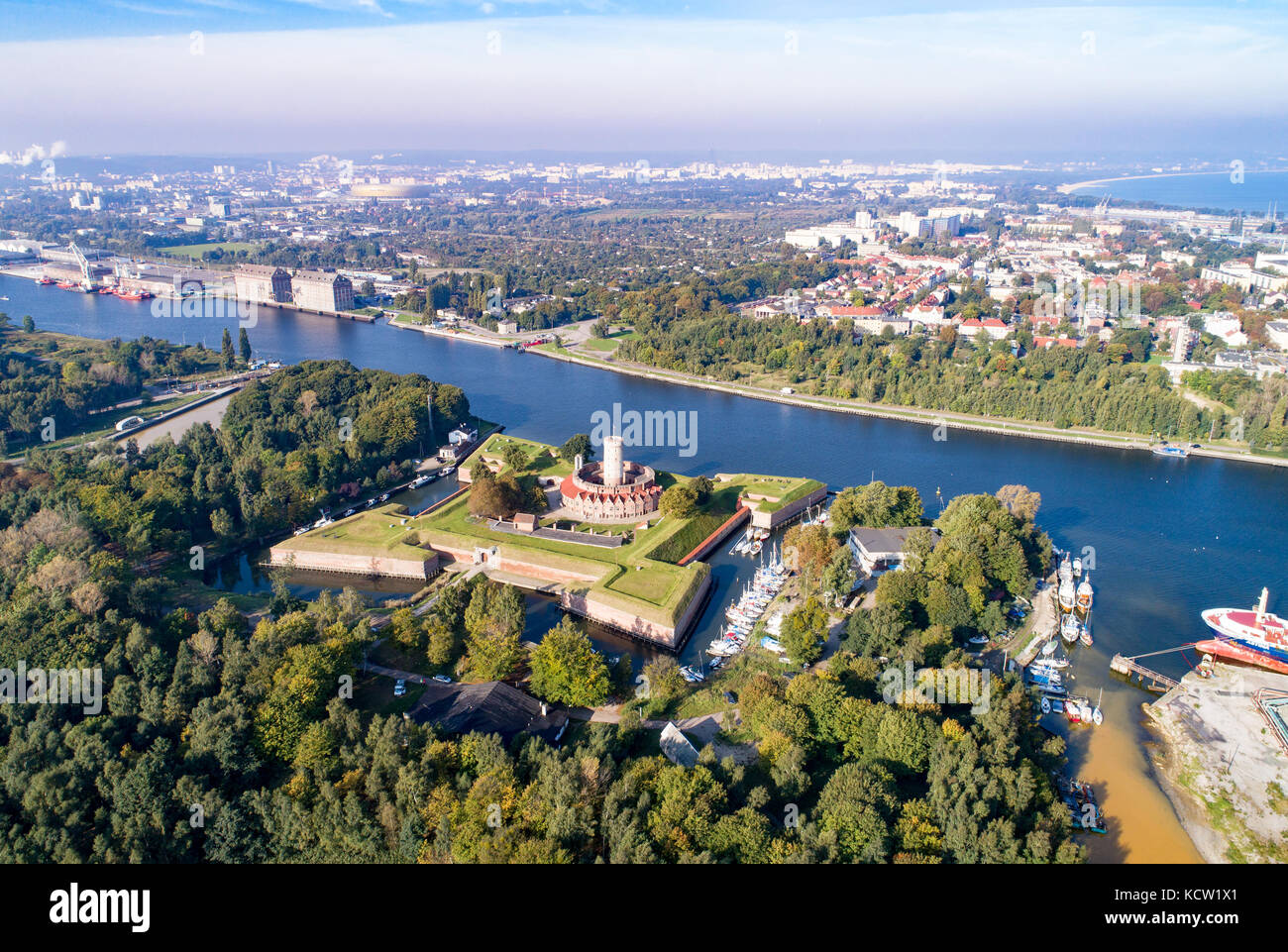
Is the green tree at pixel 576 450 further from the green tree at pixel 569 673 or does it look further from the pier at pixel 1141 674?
the pier at pixel 1141 674

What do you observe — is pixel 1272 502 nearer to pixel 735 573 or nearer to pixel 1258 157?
pixel 735 573

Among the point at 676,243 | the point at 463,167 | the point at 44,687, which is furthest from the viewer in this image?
the point at 463,167

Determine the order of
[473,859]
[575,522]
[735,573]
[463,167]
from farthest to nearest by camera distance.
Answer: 1. [463,167]
2. [575,522]
3. [735,573]
4. [473,859]

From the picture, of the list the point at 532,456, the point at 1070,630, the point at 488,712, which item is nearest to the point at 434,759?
the point at 488,712

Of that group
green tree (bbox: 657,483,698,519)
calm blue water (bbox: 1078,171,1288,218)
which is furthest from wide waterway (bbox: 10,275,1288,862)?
calm blue water (bbox: 1078,171,1288,218)

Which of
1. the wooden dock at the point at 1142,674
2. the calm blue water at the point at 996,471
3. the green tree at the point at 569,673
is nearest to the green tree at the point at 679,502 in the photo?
the calm blue water at the point at 996,471

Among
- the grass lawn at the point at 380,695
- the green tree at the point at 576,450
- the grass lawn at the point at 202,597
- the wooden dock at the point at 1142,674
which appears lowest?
the wooden dock at the point at 1142,674

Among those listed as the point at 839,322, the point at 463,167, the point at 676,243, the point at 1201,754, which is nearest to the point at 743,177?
the point at 463,167

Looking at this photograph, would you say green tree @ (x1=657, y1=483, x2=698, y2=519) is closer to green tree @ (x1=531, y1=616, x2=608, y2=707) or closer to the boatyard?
green tree @ (x1=531, y1=616, x2=608, y2=707)
